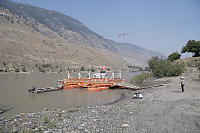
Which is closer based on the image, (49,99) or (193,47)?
(49,99)

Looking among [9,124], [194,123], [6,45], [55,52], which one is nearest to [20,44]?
[6,45]

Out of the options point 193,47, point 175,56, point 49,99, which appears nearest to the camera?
point 49,99

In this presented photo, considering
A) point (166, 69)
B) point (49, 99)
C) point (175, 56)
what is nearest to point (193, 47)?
point (175, 56)

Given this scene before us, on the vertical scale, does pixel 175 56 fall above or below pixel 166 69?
above

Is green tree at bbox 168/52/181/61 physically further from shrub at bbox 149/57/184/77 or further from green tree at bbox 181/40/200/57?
shrub at bbox 149/57/184/77

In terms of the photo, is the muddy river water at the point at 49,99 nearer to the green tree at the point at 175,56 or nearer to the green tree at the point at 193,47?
the green tree at the point at 193,47

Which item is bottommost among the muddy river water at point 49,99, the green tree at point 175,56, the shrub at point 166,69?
the muddy river water at point 49,99

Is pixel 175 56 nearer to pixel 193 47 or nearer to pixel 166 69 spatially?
pixel 193 47

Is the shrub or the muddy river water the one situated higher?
the shrub

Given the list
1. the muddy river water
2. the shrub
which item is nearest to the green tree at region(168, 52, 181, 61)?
the shrub

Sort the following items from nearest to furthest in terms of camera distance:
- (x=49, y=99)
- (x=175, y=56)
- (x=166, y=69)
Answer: (x=49, y=99) → (x=166, y=69) → (x=175, y=56)

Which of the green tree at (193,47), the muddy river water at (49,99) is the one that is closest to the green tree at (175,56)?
the green tree at (193,47)

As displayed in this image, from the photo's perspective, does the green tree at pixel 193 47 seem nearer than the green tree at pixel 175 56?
Yes

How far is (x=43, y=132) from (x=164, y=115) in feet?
20.0
